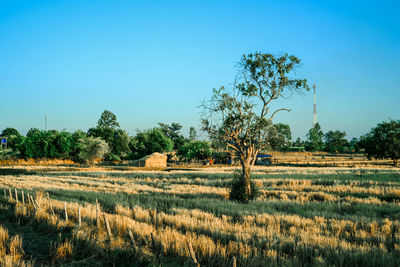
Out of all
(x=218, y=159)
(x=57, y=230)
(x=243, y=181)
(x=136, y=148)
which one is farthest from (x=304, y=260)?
(x=136, y=148)

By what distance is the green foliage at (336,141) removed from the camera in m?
136

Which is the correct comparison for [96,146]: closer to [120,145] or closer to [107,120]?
[120,145]

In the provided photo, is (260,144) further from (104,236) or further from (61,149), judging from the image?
(61,149)

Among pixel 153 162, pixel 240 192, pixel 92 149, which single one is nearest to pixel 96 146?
pixel 92 149

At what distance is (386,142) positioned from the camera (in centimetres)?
5662

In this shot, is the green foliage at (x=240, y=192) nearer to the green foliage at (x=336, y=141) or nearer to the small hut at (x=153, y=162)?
the small hut at (x=153, y=162)

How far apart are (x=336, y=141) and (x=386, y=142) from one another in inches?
4104

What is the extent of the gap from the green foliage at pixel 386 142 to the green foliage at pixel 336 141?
250ft

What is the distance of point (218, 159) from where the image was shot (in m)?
76.1

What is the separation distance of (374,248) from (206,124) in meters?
13.0

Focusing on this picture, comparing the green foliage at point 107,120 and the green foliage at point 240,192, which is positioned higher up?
the green foliage at point 107,120

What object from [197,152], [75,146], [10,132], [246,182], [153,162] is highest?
[10,132]

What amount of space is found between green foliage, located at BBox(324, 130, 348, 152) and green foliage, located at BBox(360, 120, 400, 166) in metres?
76.2

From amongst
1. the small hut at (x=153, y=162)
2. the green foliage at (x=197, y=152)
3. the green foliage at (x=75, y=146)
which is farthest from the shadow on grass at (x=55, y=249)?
the green foliage at (x=75, y=146)
